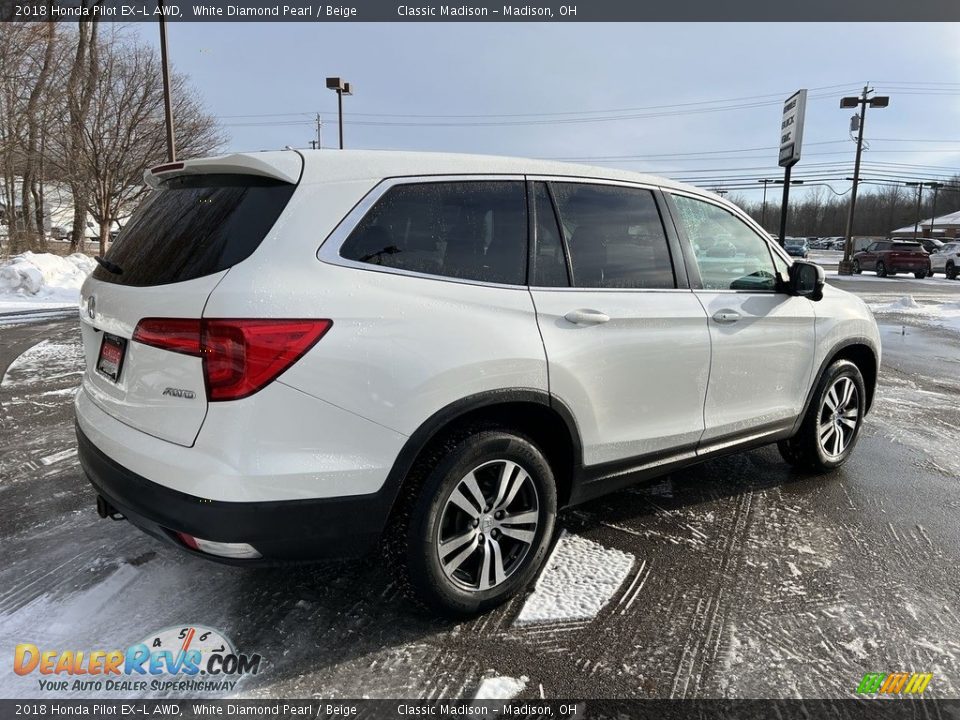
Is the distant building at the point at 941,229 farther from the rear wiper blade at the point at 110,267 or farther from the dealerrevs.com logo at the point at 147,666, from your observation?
the dealerrevs.com logo at the point at 147,666

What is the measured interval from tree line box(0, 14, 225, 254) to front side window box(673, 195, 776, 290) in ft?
72.0

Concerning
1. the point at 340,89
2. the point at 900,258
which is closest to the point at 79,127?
the point at 340,89

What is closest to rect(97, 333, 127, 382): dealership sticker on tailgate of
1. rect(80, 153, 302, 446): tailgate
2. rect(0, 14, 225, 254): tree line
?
rect(80, 153, 302, 446): tailgate

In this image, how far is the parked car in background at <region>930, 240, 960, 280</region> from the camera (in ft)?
99.7

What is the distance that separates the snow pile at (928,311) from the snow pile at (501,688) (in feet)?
43.9

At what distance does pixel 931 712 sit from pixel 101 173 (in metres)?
25.8

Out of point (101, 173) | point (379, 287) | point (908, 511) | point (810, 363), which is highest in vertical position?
point (101, 173)

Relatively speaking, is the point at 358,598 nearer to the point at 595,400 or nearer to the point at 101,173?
the point at 595,400

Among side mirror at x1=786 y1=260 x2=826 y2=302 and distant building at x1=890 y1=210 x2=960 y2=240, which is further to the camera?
distant building at x1=890 y1=210 x2=960 y2=240

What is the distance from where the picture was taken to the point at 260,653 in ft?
7.81

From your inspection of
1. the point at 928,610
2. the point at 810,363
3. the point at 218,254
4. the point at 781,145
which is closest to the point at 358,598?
the point at 218,254

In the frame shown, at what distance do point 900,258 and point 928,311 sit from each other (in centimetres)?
1825

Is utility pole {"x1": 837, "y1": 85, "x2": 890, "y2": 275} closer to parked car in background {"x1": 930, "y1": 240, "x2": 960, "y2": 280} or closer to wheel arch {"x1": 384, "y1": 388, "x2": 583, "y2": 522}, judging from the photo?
parked car in background {"x1": 930, "y1": 240, "x2": 960, "y2": 280}

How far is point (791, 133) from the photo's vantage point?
33.1 feet
